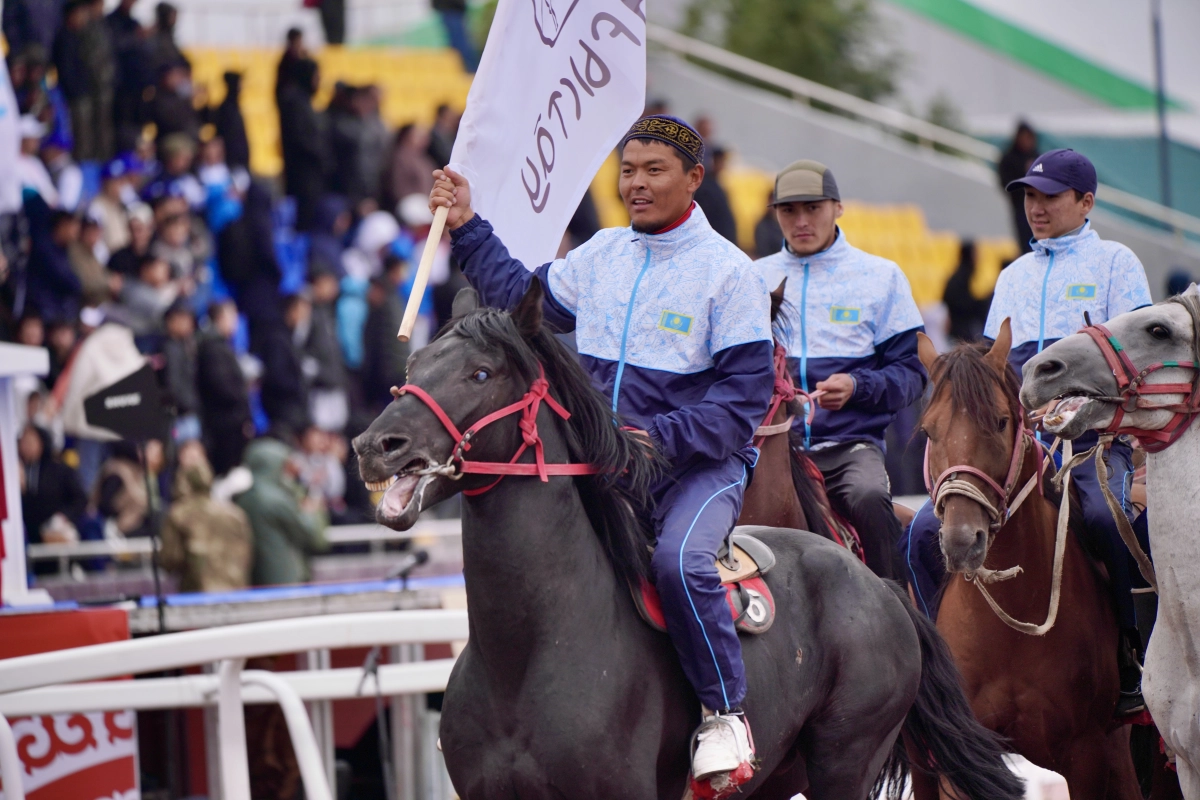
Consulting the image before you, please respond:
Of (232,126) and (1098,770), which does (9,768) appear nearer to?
(1098,770)

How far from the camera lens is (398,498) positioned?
4051mm

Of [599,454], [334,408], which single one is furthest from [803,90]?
[599,454]

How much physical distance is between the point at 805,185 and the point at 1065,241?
1225 mm

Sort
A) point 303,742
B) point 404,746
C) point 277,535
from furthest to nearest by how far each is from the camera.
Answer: point 277,535
point 404,746
point 303,742

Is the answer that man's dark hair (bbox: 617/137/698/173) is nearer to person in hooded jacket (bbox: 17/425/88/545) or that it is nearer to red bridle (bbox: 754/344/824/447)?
red bridle (bbox: 754/344/824/447)

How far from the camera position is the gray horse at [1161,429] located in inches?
195

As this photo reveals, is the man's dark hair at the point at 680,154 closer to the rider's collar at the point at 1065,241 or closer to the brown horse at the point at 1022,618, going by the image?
the brown horse at the point at 1022,618

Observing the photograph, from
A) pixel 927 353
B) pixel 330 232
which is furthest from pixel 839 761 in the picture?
pixel 330 232

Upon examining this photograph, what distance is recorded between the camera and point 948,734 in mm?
5609

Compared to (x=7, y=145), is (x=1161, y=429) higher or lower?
lower

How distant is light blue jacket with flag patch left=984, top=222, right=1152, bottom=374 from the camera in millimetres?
6609

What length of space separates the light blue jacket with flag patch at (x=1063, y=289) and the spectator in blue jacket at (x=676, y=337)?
78.0 inches

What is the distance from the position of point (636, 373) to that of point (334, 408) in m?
9.43

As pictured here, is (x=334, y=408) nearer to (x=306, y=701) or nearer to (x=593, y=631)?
(x=306, y=701)
